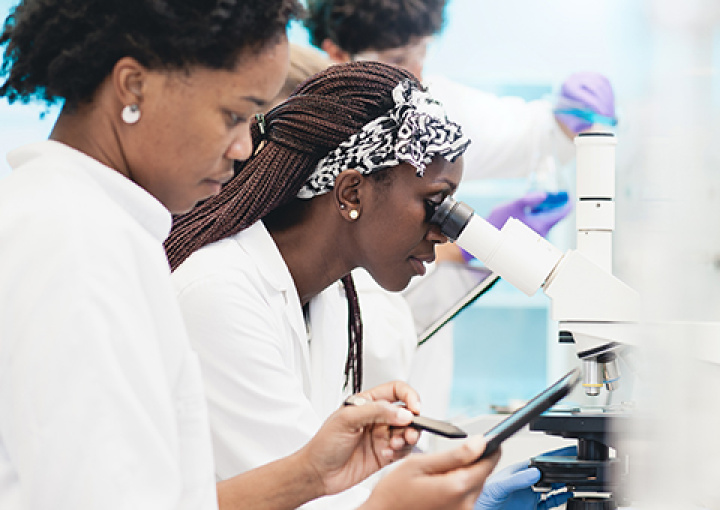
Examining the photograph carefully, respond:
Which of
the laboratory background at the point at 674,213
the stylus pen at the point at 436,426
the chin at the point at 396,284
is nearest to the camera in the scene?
the laboratory background at the point at 674,213

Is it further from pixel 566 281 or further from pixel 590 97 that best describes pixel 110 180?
pixel 590 97

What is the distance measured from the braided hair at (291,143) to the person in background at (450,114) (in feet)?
2.57

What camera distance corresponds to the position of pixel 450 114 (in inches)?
97.2

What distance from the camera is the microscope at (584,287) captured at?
1.30 meters

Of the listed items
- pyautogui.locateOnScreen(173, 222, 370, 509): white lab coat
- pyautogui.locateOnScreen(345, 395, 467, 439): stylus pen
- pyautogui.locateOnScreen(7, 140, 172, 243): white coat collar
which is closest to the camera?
pyautogui.locateOnScreen(7, 140, 172, 243): white coat collar

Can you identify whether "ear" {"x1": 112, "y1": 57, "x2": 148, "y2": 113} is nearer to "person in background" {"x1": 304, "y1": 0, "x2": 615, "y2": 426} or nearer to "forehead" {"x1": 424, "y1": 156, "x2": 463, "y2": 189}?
"forehead" {"x1": 424, "y1": 156, "x2": 463, "y2": 189}

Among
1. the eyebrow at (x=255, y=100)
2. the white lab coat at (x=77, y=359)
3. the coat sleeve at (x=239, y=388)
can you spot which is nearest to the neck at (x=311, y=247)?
the coat sleeve at (x=239, y=388)

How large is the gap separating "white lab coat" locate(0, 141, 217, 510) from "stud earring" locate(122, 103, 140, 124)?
0.31ft

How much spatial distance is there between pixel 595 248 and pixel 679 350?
0.75 meters

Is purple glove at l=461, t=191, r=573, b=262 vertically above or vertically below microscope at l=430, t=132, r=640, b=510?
above

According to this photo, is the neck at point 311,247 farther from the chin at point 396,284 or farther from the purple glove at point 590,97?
the purple glove at point 590,97

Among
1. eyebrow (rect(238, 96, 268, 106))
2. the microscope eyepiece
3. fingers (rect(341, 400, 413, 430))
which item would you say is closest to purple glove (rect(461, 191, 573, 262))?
the microscope eyepiece

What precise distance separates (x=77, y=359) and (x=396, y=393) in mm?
566

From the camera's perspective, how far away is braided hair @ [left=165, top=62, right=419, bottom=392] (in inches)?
56.1
